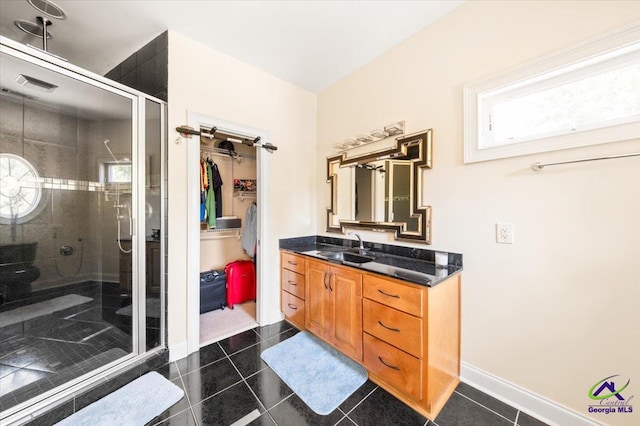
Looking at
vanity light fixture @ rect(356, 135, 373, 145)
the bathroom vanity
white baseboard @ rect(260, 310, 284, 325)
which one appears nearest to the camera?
the bathroom vanity

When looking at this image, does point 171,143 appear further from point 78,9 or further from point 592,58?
point 592,58

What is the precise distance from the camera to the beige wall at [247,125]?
1.92 m

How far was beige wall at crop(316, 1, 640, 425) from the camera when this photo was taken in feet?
3.81

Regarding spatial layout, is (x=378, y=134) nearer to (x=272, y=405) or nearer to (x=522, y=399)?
(x=522, y=399)

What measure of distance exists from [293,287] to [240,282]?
3.33ft

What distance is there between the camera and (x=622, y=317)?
115 cm

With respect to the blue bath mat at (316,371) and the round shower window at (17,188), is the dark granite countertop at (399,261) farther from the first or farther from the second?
Result: the round shower window at (17,188)

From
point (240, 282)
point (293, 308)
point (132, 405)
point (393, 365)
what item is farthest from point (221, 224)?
point (393, 365)

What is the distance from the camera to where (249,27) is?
6.15ft

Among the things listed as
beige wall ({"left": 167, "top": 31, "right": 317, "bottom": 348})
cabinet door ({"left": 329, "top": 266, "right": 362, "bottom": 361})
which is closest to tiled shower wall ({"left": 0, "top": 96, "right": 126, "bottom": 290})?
beige wall ({"left": 167, "top": 31, "right": 317, "bottom": 348})

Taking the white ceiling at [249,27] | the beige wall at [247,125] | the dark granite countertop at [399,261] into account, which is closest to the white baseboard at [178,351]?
the beige wall at [247,125]

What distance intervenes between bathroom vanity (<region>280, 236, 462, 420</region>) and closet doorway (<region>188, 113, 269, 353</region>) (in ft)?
2.88

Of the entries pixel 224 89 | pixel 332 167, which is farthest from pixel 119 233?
pixel 332 167

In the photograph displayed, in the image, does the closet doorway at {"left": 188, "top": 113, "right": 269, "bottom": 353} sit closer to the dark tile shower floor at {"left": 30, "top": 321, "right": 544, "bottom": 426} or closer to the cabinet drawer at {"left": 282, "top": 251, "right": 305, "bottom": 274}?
the cabinet drawer at {"left": 282, "top": 251, "right": 305, "bottom": 274}
